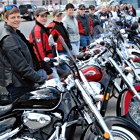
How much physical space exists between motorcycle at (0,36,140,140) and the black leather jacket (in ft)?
1.57

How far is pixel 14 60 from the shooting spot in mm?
3027

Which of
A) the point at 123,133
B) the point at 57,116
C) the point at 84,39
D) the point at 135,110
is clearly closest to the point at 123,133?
the point at 123,133

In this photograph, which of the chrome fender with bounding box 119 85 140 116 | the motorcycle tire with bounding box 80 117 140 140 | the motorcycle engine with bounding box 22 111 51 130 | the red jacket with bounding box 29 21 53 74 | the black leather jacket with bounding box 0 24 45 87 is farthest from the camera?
the red jacket with bounding box 29 21 53 74

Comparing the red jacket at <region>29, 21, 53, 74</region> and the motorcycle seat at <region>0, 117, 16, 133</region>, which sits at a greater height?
the red jacket at <region>29, 21, 53, 74</region>

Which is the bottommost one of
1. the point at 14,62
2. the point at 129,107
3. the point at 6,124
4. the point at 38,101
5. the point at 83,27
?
the point at 129,107

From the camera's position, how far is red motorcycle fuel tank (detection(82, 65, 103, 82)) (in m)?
3.97

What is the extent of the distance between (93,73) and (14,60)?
1.32m

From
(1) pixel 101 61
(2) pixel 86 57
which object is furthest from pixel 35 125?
(2) pixel 86 57

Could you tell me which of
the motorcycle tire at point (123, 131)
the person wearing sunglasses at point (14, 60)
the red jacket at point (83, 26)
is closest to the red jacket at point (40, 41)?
the person wearing sunglasses at point (14, 60)

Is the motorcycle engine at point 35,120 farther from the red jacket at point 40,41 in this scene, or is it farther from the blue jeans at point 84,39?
the blue jeans at point 84,39

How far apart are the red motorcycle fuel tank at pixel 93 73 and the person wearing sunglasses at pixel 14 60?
0.97 meters

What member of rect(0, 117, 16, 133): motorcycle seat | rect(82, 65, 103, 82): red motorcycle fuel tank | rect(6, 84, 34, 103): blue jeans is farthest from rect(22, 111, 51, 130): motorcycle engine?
rect(82, 65, 103, 82): red motorcycle fuel tank

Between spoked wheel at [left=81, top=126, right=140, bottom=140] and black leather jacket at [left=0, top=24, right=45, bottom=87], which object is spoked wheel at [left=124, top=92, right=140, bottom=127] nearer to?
spoked wheel at [left=81, top=126, right=140, bottom=140]

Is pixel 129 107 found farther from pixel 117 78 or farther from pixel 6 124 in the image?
pixel 6 124
